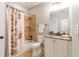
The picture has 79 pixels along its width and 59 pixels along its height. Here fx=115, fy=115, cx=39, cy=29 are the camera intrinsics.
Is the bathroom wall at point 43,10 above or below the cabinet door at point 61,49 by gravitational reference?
above

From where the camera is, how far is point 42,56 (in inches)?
65.9

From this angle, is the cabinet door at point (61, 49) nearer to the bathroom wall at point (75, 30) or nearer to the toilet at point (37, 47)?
the bathroom wall at point (75, 30)

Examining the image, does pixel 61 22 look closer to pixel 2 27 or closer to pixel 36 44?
pixel 36 44

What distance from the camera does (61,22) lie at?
5.70ft

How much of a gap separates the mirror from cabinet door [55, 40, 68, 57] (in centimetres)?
16

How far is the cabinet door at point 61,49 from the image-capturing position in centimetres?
167

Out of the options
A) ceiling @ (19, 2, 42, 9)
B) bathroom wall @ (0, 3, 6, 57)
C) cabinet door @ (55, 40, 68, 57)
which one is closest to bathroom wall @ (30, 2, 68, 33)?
ceiling @ (19, 2, 42, 9)

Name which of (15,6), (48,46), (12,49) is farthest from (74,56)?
(15,6)

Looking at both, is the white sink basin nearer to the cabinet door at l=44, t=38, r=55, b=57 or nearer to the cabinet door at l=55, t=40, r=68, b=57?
the cabinet door at l=44, t=38, r=55, b=57

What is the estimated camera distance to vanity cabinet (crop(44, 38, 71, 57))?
1.66 metres

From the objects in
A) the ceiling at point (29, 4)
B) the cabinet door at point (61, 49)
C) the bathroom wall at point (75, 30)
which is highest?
the ceiling at point (29, 4)

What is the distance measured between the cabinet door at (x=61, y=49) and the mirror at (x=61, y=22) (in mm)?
163

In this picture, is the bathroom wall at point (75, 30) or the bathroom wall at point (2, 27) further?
the bathroom wall at point (2, 27)

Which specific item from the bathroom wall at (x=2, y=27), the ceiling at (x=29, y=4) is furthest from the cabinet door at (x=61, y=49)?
the bathroom wall at (x=2, y=27)
